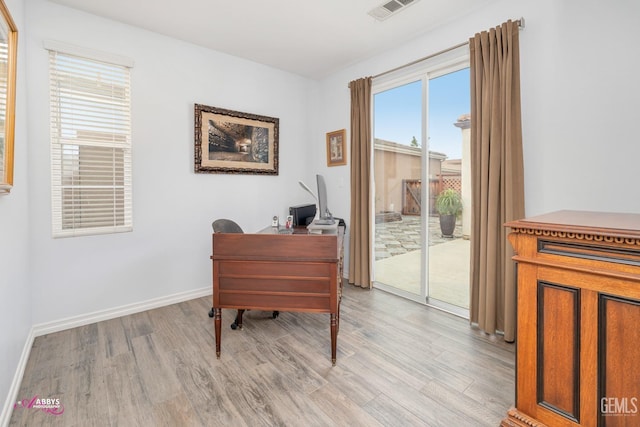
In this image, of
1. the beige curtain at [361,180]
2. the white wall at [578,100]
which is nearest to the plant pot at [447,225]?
the white wall at [578,100]

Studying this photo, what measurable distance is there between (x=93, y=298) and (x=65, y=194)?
3.14 feet

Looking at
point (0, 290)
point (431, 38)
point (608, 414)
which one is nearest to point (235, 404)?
point (0, 290)

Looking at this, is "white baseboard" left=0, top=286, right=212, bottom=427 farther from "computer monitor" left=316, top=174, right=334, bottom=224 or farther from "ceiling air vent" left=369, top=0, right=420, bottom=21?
"ceiling air vent" left=369, top=0, right=420, bottom=21

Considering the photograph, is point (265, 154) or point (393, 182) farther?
point (265, 154)

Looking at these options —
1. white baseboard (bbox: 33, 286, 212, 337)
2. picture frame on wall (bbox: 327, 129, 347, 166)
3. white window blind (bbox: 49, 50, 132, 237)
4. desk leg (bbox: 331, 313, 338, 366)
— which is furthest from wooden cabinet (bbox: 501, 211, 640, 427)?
white window blind (bbox: 49, 50, 132, 237)

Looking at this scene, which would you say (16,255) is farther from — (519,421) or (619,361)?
(619,361)

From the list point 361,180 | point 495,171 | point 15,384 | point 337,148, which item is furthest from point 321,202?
point 15,384

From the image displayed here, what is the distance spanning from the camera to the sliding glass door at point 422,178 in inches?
110

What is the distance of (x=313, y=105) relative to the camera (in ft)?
13.7

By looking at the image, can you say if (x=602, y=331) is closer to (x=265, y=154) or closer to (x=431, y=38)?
(x=431, y=38)

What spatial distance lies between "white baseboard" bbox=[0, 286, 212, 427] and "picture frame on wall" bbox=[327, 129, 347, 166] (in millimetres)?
2204

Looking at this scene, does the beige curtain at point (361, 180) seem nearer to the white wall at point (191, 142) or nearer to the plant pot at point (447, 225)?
the white wall at point (191, 142)

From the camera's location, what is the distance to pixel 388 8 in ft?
8.21

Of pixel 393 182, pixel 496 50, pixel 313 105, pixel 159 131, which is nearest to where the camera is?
pixel 496 50
